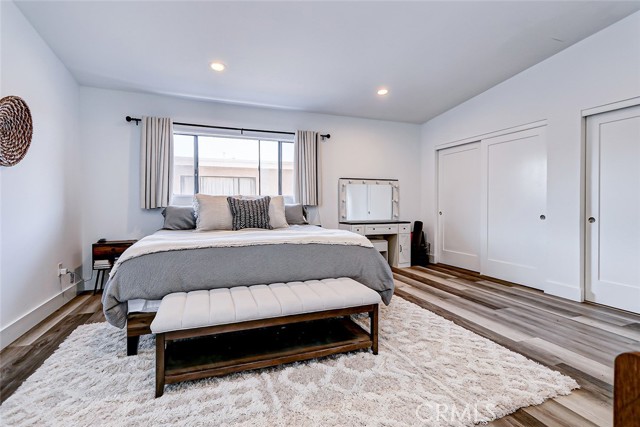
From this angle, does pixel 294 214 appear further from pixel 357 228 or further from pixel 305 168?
pixel 357 228

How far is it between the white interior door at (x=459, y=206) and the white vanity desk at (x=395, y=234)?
635mm

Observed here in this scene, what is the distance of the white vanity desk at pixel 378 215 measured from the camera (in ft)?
14.6

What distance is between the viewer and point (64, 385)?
4.93 feet

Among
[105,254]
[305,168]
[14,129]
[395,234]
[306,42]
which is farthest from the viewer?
[395,234]

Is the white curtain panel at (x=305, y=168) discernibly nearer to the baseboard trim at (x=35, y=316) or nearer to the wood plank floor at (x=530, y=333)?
the wood plank floor at (x=530, y=333)

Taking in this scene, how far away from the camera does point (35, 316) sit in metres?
2.30

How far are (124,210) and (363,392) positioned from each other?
138 inches

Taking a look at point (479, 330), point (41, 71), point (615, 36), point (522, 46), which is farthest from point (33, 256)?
point (615, 36)

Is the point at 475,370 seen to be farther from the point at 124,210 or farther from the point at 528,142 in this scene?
the point at 124,210

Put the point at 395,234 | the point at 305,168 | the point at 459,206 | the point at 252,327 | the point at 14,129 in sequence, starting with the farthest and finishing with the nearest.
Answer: the point at 395,234, the point at 459,206, the point at 305,168, the point at 14,129, the point at 252,327

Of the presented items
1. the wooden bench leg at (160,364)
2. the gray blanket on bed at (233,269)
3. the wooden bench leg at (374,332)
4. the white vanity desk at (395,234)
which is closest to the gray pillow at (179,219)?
the gray blanket on bed at (233,269)

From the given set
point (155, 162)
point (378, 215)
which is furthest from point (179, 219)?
point (378, 215)

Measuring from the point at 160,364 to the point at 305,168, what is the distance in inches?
126

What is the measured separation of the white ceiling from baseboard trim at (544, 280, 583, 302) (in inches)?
95.1
